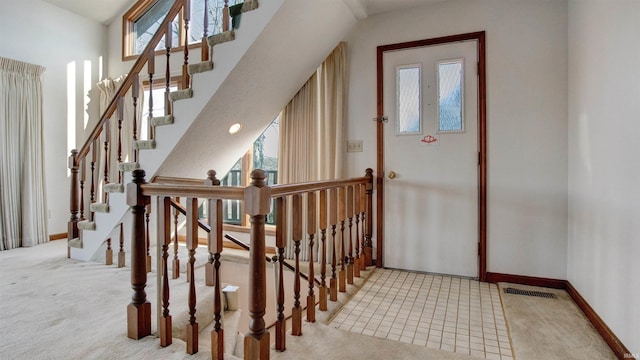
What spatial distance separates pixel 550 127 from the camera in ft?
8.97

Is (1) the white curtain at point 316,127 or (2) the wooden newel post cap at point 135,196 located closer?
(2) the wooden newel post cap at point 135,196

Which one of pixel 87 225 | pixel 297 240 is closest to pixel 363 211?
pixel 297 240

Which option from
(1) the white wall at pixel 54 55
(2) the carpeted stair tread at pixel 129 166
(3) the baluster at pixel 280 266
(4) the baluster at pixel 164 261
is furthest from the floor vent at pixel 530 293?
(1) the white wall at pixel 54 55

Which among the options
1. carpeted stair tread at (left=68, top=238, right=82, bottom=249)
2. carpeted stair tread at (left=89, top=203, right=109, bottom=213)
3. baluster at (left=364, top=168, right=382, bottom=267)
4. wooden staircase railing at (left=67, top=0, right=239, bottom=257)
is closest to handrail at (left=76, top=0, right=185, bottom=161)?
wooden staircase railing at (left=67, top=0, right=239, bottom=257)

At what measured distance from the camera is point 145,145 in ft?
9.18

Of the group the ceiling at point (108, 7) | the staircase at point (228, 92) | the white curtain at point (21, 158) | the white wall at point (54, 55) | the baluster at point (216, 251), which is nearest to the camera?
the baluster at point (216, 251)

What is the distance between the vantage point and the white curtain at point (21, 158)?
3.77 meters

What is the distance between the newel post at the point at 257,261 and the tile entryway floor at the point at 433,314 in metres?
0.76

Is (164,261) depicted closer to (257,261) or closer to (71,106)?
(257,261)

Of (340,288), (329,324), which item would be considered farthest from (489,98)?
(329,324)

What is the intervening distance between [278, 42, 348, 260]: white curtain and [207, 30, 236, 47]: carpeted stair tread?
3.80 feet

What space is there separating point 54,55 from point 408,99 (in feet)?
14.5

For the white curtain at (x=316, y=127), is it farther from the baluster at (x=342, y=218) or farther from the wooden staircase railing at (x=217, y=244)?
the wooden staircase railing at (x=217, y=244)

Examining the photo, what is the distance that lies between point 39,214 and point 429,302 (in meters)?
4.51
